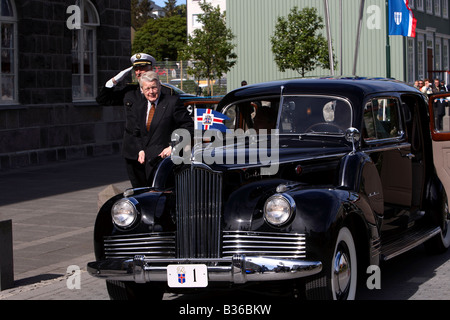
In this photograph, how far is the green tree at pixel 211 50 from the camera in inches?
1834

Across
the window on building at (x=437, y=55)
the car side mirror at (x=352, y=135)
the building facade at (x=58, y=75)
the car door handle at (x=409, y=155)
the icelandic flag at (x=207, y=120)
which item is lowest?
the car door handle at (x=409, y=155)

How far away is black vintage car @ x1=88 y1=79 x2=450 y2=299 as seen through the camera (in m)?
5.38

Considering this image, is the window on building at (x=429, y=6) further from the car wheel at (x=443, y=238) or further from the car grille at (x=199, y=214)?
the car grille at (x=199, y=214)

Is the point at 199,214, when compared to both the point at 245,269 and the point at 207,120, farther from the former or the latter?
the point at 207,120

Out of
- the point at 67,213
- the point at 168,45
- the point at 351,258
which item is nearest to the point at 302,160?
the point at 351,258

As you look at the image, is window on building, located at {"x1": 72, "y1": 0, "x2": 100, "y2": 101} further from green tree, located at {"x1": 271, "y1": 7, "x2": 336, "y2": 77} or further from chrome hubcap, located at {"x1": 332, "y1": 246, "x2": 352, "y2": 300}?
green tree, located at {"x1": 271, "y1": 7, "x2": 336, "y2": 77}

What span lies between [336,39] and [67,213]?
34.0m

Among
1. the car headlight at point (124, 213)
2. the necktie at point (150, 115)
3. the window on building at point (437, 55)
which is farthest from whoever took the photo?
the window on building at point (437, 55)

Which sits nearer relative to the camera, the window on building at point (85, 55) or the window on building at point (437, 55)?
the window on building at point (85, 55)

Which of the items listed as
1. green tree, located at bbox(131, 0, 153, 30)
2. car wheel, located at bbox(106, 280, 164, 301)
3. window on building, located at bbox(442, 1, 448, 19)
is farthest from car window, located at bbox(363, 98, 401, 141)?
green tree, located at bbox(131, 0, 153, 30)

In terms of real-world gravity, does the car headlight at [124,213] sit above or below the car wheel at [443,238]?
above

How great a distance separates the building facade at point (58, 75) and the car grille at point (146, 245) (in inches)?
446

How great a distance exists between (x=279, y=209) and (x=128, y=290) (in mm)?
1398

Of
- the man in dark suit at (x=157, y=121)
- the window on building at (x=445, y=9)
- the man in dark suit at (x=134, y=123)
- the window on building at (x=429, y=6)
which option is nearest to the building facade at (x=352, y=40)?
the window on building at (x=429, y=6)
